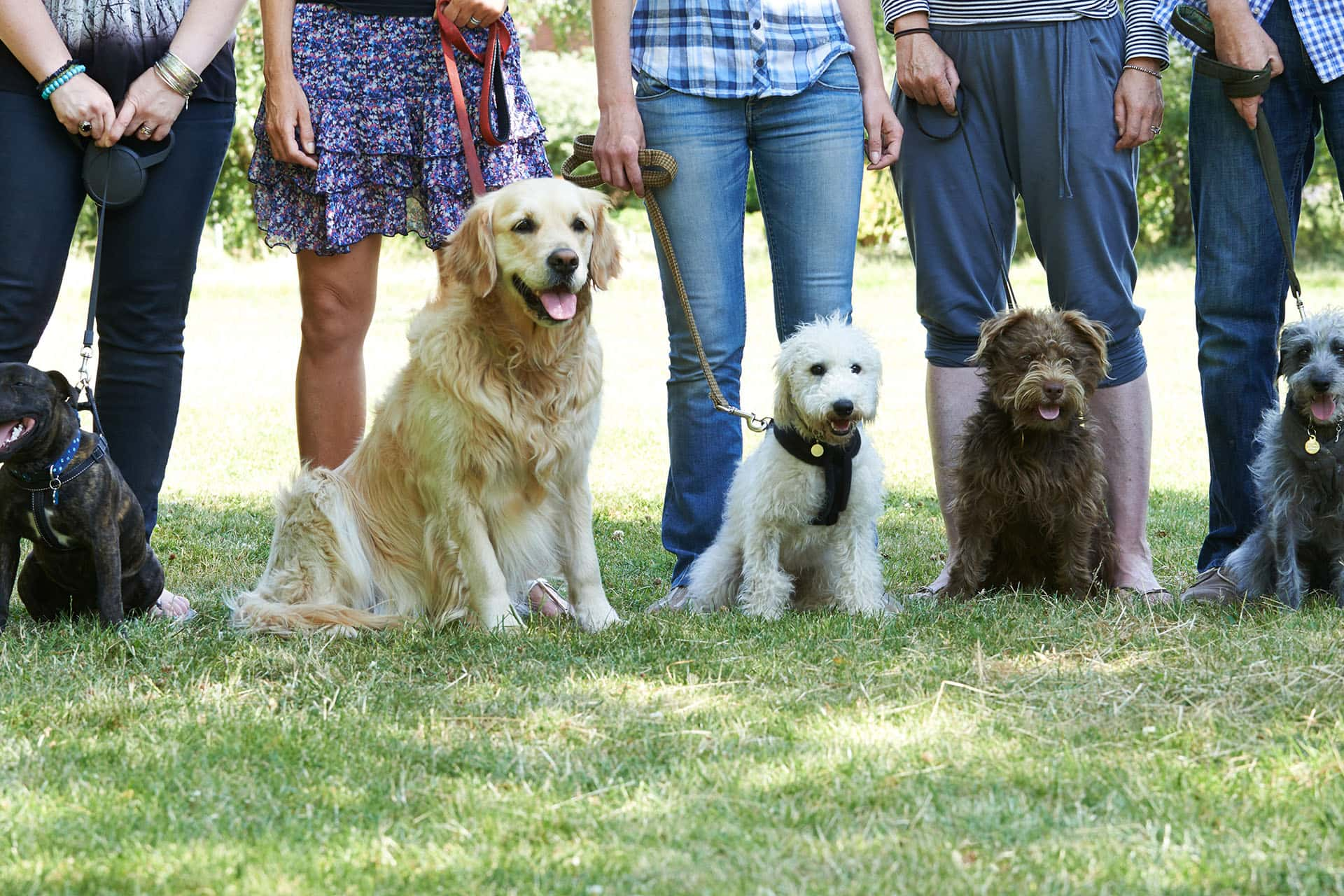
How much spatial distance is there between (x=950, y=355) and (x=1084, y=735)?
6.55ft

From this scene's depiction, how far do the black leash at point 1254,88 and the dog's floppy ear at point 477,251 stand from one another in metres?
2.28

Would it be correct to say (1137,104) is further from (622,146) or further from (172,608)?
(172,608)

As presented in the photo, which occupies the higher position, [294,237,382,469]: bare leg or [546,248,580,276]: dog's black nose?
[546,248,580,276]: dog's black nose

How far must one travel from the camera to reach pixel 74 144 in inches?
157

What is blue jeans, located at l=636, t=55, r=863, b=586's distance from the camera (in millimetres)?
4418

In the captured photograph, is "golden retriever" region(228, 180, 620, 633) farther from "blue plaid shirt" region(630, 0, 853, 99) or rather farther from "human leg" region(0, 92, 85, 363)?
"human leg" region(0, 92, 85, 363)

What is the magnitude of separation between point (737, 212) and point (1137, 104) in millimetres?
1308

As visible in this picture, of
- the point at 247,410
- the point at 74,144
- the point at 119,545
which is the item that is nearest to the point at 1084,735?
the point at 119,545

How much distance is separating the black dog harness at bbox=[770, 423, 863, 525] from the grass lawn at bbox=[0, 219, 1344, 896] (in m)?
0.36

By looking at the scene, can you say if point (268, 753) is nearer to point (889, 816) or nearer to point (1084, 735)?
point (889, 816)

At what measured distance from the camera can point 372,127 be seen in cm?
445

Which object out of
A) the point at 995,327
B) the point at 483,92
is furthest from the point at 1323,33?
the point at 483,92

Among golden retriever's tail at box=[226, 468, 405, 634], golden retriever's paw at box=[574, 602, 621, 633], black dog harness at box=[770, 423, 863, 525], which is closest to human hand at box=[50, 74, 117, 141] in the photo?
golden retriever's tail at box=[226, 468, 405, 634]

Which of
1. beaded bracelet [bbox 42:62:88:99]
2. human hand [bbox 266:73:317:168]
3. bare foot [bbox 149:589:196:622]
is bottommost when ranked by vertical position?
bare foot [bbox 149:589:196:622]
